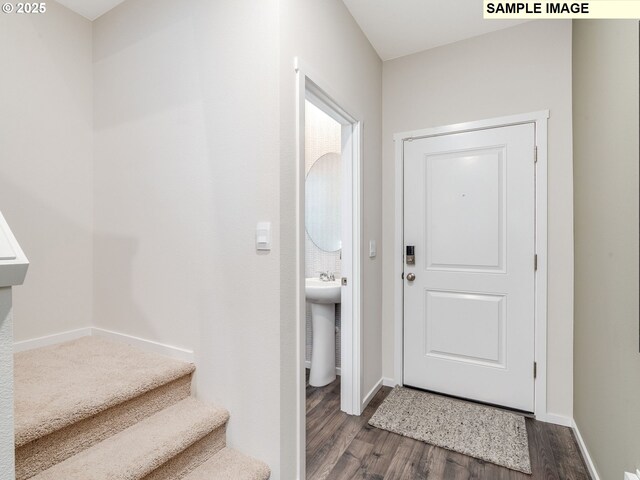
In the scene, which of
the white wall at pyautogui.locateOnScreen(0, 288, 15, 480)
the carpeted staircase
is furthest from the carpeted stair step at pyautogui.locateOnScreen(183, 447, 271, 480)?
the white wall at pyautogui.locateOnScreen(0, 288, 15, 480)

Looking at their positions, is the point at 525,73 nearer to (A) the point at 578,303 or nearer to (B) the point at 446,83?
(B) the point at 446,83

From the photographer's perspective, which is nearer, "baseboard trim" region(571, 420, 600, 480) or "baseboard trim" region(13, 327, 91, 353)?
"baseboard trim" region(571, 420, 600, 480)

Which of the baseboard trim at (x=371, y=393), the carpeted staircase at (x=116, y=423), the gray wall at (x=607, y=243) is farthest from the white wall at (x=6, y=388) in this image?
the baseboard trim at (x=371, y=393)

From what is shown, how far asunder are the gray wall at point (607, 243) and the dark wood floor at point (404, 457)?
17cm

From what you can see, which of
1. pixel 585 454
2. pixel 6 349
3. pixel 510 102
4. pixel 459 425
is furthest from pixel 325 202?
pixel 6 349

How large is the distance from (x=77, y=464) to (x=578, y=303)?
8.57ft

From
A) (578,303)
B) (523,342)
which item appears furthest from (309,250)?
(578,303)

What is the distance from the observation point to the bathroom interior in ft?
8.87

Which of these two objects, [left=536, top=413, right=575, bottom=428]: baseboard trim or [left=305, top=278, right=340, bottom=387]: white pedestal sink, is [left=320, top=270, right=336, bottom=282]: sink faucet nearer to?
[left=305, top=278, right=340, bottom=387]: white pedestal sink

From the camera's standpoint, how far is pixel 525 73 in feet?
7.44

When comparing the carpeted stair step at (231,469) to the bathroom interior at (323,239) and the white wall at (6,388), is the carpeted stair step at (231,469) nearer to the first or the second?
the white wall at (6,388)

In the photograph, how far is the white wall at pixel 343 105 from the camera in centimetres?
149

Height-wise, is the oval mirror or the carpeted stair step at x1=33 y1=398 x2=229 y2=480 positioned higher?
the oval mirror

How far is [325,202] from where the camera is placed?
301cm
